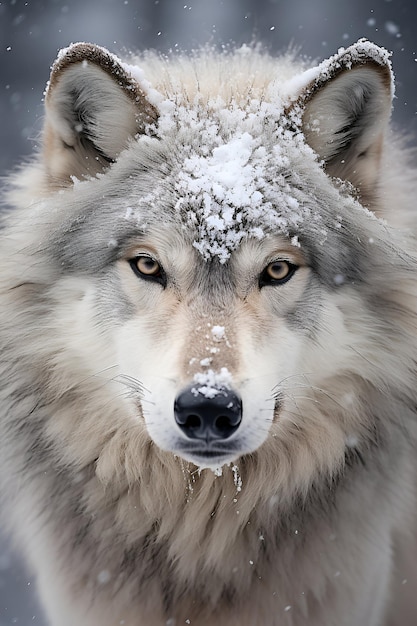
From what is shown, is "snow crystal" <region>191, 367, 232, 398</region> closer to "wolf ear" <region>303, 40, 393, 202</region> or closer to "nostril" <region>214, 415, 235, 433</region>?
"nostril" <region>214, 415, 235, 433</region>

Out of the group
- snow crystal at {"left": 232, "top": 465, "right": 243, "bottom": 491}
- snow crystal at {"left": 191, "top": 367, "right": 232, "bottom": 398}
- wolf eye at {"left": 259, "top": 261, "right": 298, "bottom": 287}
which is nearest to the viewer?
snow crystal at {"left": 191, "top": 367, "right": 232, "bottom": 398}

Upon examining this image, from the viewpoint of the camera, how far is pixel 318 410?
2.59 meters

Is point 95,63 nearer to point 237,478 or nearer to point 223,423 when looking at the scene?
point 223,423

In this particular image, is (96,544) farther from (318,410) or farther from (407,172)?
(407,172)

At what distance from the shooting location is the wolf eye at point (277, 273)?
7.73 feet

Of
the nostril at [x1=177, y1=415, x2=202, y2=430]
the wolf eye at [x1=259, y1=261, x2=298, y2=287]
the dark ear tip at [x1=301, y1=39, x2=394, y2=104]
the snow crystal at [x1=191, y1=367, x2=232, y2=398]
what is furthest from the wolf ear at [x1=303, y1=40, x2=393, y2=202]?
the nostril at [x1=177, y1=415, x2=202, y2=430]

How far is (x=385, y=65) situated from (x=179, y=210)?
0.86m

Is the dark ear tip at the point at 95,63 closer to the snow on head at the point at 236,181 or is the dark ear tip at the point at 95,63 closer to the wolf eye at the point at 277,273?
the snow on head at the point at 236,181

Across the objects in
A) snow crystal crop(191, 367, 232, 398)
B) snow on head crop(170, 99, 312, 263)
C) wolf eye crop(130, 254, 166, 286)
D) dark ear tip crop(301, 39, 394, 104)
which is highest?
dark ear tip crop(301, 39, 394, 104)

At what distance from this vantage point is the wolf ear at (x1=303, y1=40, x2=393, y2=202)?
2.34 metres

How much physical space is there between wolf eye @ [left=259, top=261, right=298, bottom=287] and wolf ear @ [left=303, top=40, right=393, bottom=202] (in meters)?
0.49

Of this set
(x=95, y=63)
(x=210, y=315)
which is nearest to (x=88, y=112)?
→ (x=95, y=63)

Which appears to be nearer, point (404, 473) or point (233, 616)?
point (233, 616)

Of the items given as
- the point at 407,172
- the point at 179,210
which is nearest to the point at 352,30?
the point at 407,172
